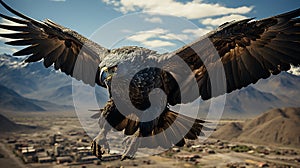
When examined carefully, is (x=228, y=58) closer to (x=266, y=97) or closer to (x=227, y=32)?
(x=227, y=32)

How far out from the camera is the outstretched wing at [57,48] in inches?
175

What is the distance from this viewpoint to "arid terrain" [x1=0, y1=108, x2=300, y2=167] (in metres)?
38.7

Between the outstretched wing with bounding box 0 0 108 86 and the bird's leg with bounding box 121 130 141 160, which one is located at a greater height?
the outstretched wing with bounding box 0 0 108 86

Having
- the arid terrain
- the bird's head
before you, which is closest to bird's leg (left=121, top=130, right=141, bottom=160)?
the bird's head

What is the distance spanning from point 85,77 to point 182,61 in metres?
1.82

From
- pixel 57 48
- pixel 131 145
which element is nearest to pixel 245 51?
pixel 131 145

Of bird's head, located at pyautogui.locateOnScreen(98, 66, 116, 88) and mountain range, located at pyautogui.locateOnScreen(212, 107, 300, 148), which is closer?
bird's head, located at pyautogui.locateOnScreen(98, 66, 116, 88)

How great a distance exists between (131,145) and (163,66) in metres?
1.05

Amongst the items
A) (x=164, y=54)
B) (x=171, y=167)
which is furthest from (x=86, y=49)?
(x=171, y=167)

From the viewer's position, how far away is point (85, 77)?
17.2ft

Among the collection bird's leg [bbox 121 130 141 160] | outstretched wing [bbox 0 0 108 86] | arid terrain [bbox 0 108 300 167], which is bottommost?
arid terrain [bbox 0 108 300 167]

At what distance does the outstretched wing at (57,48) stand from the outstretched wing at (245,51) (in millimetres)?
1404

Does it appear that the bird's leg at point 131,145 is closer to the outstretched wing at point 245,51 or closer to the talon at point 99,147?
the talon at point 99,147

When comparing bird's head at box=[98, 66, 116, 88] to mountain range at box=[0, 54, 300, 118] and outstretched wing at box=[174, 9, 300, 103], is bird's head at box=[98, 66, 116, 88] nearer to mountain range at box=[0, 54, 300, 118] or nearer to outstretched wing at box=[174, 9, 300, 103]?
outstretched wing at box=[174, 9, 300, 103]
